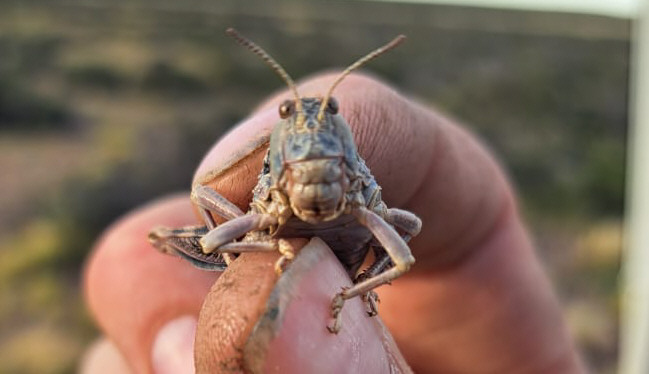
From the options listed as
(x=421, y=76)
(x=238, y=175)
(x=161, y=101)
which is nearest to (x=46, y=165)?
(x=161, y=101)

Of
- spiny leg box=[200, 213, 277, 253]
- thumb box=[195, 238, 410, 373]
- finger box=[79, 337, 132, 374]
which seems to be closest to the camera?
thumb box=[195, 238, 410, 373]

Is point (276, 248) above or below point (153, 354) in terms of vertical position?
above

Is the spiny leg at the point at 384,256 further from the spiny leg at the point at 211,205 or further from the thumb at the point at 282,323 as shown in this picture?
the spiny leg at the point at 211,205

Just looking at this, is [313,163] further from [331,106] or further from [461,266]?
[461,266]

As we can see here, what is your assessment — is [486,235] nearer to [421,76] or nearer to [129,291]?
[129,291]

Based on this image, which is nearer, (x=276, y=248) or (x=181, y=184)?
(x=276, y=248)

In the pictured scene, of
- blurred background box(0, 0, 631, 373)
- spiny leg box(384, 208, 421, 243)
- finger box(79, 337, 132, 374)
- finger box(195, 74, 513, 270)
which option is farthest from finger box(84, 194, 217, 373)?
blurred background box(0, 0, 631, 373)

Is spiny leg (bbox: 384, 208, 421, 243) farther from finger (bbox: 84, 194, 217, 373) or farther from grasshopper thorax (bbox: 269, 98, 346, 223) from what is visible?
finger (bbox: 84, 194, 217, 373)

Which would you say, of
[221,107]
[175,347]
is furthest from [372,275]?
[221,107]
